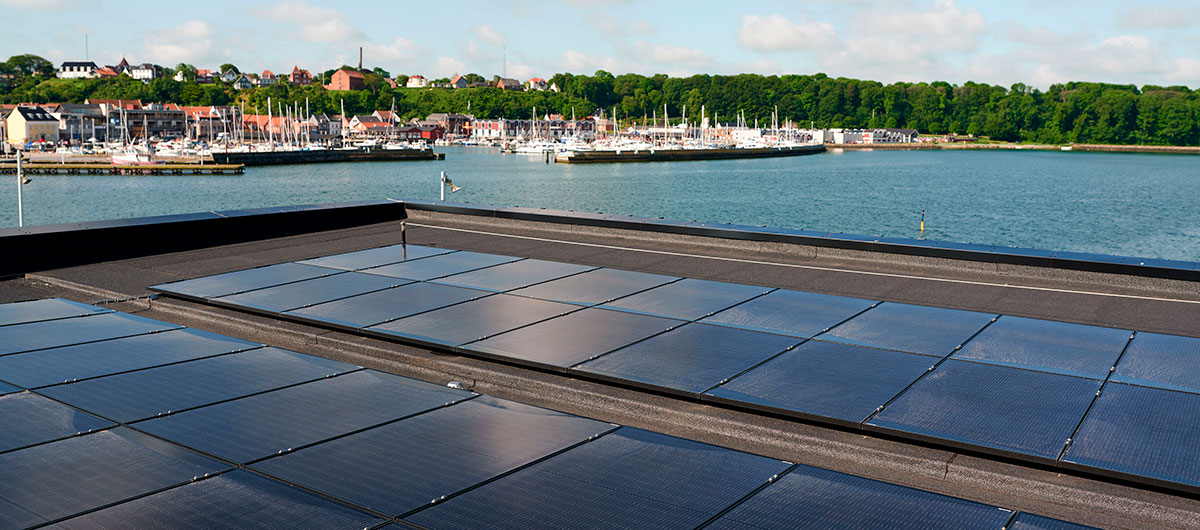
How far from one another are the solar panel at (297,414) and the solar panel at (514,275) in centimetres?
609

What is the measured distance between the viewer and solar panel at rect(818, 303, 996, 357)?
1188 cm

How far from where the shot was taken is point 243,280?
1672 centimetres

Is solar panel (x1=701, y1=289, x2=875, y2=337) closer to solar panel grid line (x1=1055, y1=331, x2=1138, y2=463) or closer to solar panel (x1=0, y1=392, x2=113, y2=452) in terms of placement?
solar panel grid line (x1=1055, y1=331, x2=1138, y2=463)

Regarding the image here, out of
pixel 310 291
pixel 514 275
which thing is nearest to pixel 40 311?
pixel 310 291

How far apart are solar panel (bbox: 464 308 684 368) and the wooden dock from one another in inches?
5616

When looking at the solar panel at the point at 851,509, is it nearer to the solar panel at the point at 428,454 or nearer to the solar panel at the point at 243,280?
the solar panel at the point at 428,454

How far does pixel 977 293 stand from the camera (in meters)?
16.2

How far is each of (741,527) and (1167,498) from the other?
4.21m

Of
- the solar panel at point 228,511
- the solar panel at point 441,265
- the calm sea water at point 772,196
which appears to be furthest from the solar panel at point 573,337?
the calm sea water at point 772,196

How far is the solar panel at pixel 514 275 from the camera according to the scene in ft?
52.7

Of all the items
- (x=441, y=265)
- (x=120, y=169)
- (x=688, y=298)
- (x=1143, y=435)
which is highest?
(x=120, y=169)

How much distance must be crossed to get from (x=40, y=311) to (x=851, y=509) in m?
12.8

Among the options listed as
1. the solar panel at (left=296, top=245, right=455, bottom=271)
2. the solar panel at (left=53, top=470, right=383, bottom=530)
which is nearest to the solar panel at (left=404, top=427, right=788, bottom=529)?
the solar panel at (left=53, top=470, right=383, bottom=530)

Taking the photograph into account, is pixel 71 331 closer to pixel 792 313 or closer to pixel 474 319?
pixel 474 319
